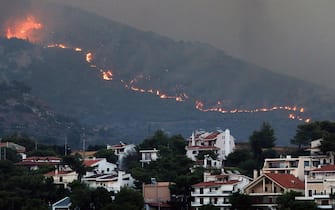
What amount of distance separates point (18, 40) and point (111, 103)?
101 ft

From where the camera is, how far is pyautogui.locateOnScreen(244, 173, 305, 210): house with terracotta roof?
55.4 metres

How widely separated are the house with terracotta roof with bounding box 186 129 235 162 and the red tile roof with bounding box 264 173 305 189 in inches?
535

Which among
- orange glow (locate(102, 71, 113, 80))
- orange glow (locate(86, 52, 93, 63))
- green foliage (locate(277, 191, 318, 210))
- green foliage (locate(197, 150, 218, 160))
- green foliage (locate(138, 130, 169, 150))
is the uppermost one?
orange glow (locate(86, 52, 93, 63))

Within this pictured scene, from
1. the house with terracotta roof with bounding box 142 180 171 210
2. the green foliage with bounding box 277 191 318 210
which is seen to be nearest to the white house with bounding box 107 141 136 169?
the house with terracotta roof with bounding box 142 180 171 210

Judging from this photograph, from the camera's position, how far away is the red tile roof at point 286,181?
56.0 metres

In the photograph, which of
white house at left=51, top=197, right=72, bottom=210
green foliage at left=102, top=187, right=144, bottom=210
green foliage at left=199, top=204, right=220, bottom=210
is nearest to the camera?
green foliage at left=199, top=204, right=220, bottom=210

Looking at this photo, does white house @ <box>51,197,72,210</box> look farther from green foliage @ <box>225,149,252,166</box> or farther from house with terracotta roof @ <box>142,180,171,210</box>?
green foliage @ <box>225,149,252,166</box>

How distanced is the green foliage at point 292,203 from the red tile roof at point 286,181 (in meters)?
2.30

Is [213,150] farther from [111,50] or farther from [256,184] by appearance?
[111,50]

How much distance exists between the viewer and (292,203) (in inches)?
2050

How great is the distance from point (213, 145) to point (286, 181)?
58.2 feet

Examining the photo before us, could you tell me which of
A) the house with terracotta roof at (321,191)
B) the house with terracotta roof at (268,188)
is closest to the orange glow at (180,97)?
the house with terracotta roof at (268,188)

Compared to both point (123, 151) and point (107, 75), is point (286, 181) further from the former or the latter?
point (107, 75)

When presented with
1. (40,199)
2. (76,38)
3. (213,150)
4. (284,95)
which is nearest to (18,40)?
(76,38)
